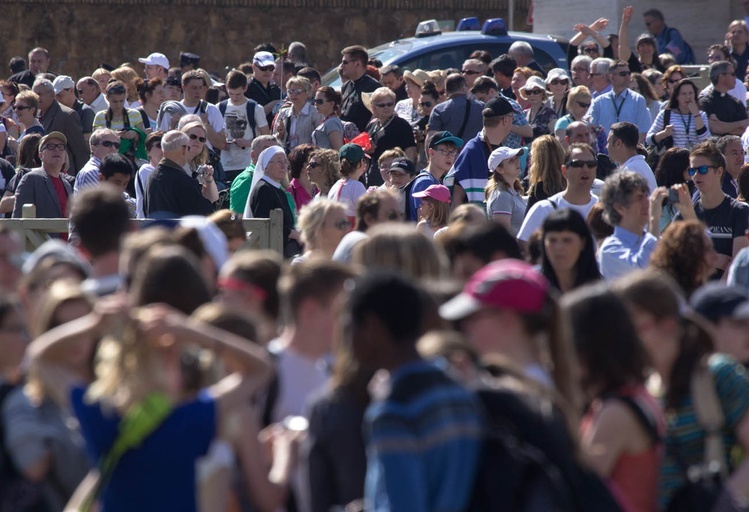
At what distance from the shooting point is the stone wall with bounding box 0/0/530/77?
2295cm

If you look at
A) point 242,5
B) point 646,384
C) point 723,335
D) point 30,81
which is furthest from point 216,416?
point 242,5

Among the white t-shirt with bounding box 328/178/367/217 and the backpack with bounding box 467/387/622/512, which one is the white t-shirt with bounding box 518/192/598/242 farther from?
the backpack with bounding box 467/387/622/512

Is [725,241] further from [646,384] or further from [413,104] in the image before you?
[413,104]

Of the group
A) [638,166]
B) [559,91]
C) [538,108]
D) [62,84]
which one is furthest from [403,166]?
[62,84]

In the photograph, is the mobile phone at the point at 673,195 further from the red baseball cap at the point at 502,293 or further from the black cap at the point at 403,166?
the red baseball cap at the point at 502,293

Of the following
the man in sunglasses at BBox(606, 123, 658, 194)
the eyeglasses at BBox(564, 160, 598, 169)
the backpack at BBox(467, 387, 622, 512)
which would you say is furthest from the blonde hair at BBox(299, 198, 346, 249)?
the man in sunglasses at BBox(606, 123, 658, 194)

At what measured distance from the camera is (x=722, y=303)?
454cm

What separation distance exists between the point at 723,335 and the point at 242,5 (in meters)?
20.1

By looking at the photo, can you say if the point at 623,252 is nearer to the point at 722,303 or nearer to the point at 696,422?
the point at 722,303

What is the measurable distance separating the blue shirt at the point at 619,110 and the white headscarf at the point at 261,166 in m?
3.99

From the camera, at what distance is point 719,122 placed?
12.9 meters

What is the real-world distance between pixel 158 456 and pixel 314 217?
3.36m

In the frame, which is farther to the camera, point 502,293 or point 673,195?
point 673,195

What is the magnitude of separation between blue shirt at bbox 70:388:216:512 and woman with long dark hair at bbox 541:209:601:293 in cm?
299
